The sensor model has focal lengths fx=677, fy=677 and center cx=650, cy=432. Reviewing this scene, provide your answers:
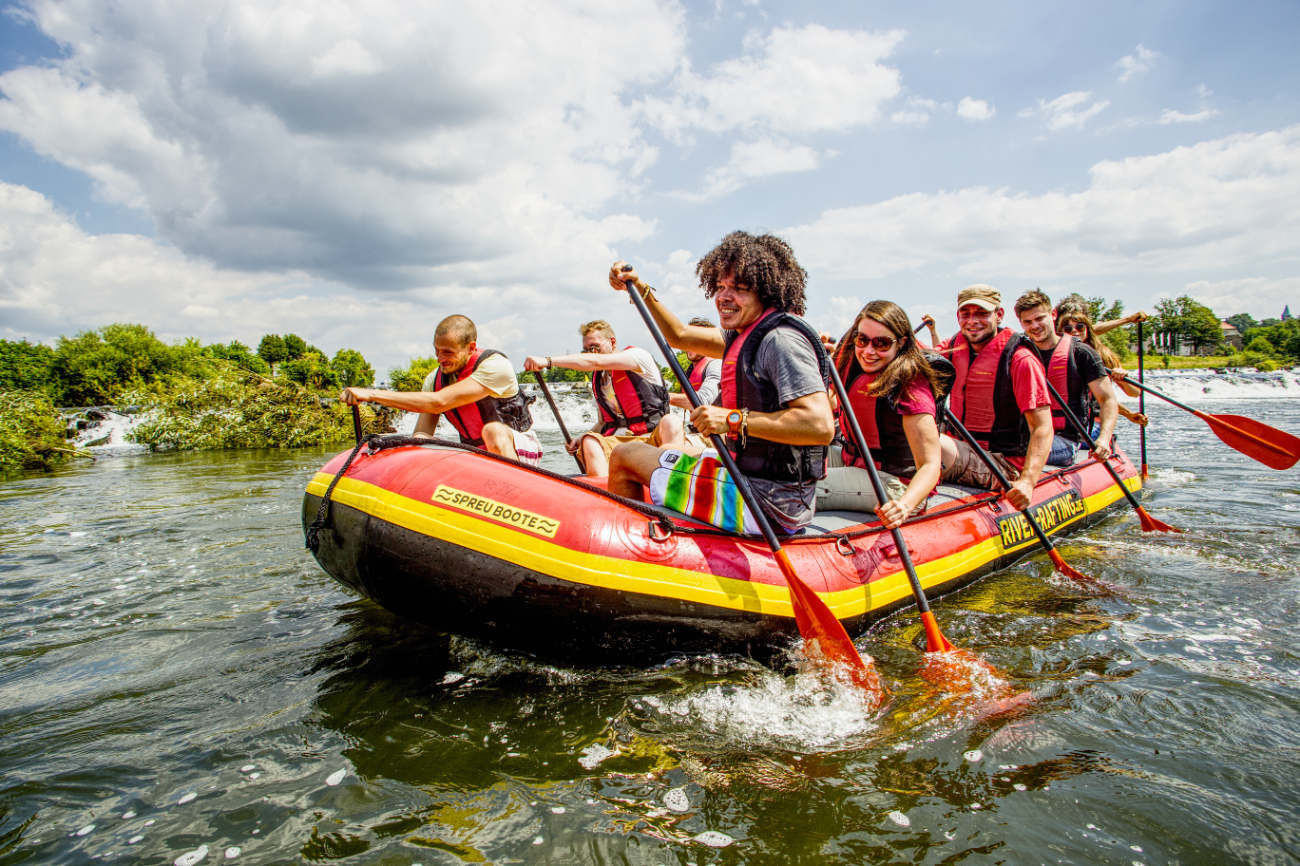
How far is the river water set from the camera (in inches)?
90.4

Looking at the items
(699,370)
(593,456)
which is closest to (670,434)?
(593,456)

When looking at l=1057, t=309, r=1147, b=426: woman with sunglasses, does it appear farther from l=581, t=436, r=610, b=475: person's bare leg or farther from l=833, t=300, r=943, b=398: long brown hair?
l=581, t=436, r=610, b=475: person's bare leg

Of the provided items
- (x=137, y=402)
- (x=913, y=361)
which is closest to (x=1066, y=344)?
(x=913, y=361)

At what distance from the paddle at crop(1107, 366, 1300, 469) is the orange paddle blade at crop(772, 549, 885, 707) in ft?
19.1

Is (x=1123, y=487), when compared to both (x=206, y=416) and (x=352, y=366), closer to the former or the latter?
(x=206, y=416)

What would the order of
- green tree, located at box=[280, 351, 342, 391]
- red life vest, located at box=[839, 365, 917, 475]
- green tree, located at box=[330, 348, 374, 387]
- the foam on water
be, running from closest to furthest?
the foam on water → red life vest, located at box=[839, 365, 917, 475] → green tree, located at box=[280, 351, 342, 391] → green tree, located at box=[330, 348, 374, 387]

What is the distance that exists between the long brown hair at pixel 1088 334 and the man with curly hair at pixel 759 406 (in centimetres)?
538

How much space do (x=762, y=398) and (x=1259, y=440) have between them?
6.86 meters

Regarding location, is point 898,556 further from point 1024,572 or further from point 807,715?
point 1024,572

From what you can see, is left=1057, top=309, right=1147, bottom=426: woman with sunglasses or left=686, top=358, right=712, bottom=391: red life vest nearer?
left=686, top=358, right=712, bottom=391: red life vest

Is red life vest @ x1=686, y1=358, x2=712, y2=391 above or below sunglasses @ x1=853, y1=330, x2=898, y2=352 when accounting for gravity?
below

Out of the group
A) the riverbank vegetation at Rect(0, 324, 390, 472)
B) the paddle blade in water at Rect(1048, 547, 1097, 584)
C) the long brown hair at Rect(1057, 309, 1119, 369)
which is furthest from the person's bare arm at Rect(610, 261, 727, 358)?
the riverbank vegetation at Rect(0, 324, 390, 472)

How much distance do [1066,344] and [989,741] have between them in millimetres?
5683

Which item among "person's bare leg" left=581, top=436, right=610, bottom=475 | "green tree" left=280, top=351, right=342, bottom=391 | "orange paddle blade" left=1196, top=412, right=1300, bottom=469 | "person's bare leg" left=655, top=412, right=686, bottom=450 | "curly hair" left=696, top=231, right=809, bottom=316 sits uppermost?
"green tree" left=280, top=351, right=342, bottom=391
